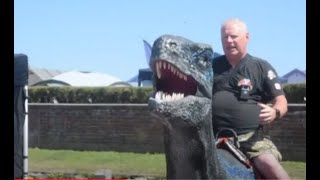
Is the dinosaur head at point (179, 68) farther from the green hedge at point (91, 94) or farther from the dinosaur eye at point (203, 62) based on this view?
the green hedge at point (91, 94)

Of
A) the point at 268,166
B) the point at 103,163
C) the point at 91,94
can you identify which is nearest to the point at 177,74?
the point at 268,166

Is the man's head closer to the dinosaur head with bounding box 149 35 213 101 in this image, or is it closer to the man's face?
the man's face

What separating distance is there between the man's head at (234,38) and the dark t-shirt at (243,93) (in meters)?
0.08

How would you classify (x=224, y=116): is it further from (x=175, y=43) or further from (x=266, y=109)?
(x=175, y=43)

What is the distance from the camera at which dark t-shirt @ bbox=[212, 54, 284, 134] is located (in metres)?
3.60

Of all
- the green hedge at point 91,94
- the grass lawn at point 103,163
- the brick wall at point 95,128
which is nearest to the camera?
the grass lawn at point 103,163

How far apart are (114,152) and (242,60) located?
1228cm

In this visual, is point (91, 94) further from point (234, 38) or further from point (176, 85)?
point (176, 85)

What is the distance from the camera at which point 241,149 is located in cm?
367

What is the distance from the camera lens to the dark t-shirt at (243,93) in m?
3.60

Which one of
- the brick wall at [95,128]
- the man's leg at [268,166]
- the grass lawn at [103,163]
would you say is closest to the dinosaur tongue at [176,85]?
the man's leg at [268,166]

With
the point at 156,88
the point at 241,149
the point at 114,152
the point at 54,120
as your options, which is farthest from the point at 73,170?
the point at 156,88

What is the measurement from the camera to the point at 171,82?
2752 millimetres

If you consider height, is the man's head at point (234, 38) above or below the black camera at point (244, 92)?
above
